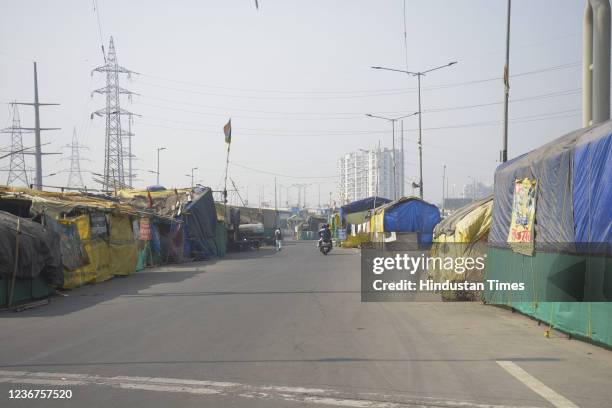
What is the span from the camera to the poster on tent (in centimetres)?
1176

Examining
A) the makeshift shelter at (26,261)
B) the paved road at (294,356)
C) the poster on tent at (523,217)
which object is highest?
the poster on tent at (523,217)

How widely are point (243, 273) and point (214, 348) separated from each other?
15516 mm

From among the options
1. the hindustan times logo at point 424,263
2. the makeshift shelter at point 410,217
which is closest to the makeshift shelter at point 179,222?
the makeshift shelter at point 410,217

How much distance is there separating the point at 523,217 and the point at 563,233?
200cm

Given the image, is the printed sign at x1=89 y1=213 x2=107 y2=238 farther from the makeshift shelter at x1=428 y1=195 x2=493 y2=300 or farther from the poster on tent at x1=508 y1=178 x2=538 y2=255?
the poster on tent at x1=508 y1=178 x2=538 y2=255

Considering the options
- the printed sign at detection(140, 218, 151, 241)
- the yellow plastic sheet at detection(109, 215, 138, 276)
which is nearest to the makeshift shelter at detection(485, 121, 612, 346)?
the yellow plastic sheet at detection(109, 215, 138, 276)

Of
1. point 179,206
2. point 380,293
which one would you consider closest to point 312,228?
point 179,206

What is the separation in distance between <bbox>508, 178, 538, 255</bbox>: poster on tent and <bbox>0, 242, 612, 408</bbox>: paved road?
150 cm

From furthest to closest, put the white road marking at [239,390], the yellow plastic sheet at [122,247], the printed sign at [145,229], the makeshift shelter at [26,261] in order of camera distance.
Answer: the printed sign at [145,229], the yellow plastic sheet at [122,247], the makeshift shelter at [26,261], the white road marking at [239,390]

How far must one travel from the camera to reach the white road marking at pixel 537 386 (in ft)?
20.5

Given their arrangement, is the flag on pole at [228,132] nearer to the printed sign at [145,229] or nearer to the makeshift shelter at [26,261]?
the printed sign at [145,229]

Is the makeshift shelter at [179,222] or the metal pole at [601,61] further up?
the metal pole at [601,61]

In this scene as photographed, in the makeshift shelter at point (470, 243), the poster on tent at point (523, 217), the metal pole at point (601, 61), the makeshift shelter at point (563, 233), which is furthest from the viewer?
the makeshift shelter at point (470, 243)

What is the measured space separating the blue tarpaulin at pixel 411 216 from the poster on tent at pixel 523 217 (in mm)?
Answer: 20941
